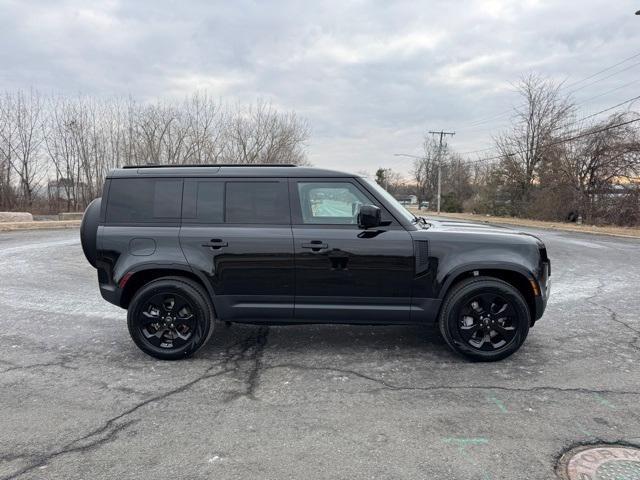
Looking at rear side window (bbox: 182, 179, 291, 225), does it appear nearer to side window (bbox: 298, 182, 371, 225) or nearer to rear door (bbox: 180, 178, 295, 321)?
rear door (bbox: 180, 178, 295, 321)

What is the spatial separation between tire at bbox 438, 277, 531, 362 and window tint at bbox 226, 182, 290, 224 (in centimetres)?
186

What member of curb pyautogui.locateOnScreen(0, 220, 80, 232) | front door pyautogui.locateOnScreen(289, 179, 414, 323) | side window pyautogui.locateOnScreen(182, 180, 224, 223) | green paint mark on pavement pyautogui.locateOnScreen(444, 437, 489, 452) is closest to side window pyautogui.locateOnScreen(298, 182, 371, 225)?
front door pyautogui.locateOnScreen(289, 179, 414, 323)

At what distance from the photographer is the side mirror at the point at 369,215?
153 inches

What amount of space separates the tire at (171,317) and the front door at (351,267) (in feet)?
3.09

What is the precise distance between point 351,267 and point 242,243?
3.53ft

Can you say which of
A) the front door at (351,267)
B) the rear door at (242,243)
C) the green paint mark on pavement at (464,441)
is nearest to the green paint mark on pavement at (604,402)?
the green paint mark on pavement at (464,441)

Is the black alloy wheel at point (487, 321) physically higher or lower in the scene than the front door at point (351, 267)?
lower

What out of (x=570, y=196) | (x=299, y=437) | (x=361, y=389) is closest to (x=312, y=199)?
(x=361, y=389)

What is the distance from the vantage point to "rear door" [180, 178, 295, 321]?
414 centimetres

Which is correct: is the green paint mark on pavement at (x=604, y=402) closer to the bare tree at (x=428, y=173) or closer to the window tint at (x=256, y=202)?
the window tint at (x=256, y=202)

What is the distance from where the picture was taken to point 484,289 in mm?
4051

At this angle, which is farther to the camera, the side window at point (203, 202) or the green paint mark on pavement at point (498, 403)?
the side window at point (203, 202)

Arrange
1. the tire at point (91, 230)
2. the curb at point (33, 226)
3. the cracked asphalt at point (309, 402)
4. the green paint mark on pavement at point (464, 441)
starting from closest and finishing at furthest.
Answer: the cracked asphalt at point (309, 402), the green paint mark on pavement at point (464, 441), the tire at point (91, 230), the curb at point (33, 226)

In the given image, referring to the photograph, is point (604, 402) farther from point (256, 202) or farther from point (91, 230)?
point (91, 230)
